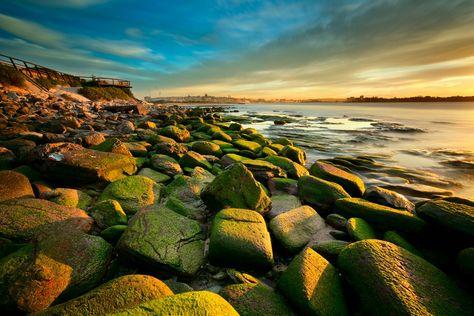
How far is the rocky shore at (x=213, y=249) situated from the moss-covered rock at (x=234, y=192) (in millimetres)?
17

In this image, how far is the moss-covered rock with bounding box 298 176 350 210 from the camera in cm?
444

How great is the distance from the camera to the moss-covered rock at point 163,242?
249 cm

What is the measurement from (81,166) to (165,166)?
185 cm

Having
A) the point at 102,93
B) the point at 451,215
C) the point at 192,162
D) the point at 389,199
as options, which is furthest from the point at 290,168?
the point at 102,93

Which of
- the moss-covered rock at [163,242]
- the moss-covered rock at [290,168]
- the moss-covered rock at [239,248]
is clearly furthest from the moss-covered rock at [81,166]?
the moss-covered rock at [290,168]

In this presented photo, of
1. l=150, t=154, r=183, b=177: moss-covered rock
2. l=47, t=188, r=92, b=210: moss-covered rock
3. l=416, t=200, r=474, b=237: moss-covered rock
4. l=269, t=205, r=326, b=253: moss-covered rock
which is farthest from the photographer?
l=150, t=154, r=183, b=177: moss-covered rock

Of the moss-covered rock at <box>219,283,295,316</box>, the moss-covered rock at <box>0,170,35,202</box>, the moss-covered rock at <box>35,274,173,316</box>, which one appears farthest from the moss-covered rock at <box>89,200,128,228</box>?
the moss-covered rock at <box>219,283,295,316</box>

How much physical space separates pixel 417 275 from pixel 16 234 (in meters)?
4.16

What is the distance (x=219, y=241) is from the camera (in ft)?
8.71

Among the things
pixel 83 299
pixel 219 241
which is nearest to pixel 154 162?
pixel 219 241

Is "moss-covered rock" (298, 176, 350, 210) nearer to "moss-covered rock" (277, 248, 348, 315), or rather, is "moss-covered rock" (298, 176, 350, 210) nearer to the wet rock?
the wet rock

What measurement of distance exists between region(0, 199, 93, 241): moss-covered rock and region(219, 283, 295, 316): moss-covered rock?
1951 millimetres

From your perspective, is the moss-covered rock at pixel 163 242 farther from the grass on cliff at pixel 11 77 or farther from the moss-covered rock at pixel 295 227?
the grass on cliff at pixel 11 77

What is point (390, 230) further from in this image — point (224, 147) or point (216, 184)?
point (224, 147)
